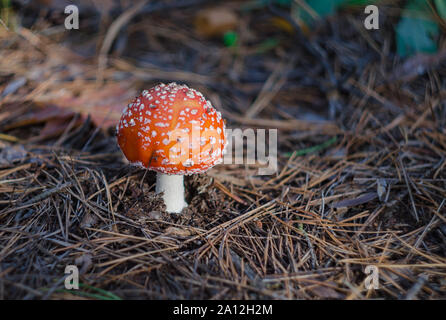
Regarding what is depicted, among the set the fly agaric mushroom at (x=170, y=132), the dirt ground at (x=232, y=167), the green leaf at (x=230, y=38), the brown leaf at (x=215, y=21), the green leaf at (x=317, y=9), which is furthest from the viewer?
the brown leaf at (x=215, y=21)

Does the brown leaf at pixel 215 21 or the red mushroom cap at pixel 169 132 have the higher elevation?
the brown leaf at pixel 215 21

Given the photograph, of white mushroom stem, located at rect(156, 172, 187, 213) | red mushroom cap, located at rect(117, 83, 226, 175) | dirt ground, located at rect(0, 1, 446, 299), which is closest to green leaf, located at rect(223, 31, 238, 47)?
dirt ground, located at rect(0, 1, 446, 299)

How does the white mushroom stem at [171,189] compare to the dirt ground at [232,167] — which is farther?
the white mushroom stem at [171,189]

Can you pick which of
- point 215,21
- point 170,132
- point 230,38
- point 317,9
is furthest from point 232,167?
point 215,21

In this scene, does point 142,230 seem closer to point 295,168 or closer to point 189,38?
point 295,168

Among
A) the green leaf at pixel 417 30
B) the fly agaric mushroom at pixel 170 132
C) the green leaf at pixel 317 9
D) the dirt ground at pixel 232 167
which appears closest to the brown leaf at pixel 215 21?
the dirt ground at pixel 232 167

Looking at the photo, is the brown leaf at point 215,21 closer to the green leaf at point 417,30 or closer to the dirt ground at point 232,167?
the dirt ground at point 232,167

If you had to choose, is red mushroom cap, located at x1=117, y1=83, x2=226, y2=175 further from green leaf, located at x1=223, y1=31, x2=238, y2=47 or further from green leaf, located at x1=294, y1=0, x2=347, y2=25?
green leaf, located at x1=294, y1=0, x2=347, y2=25
